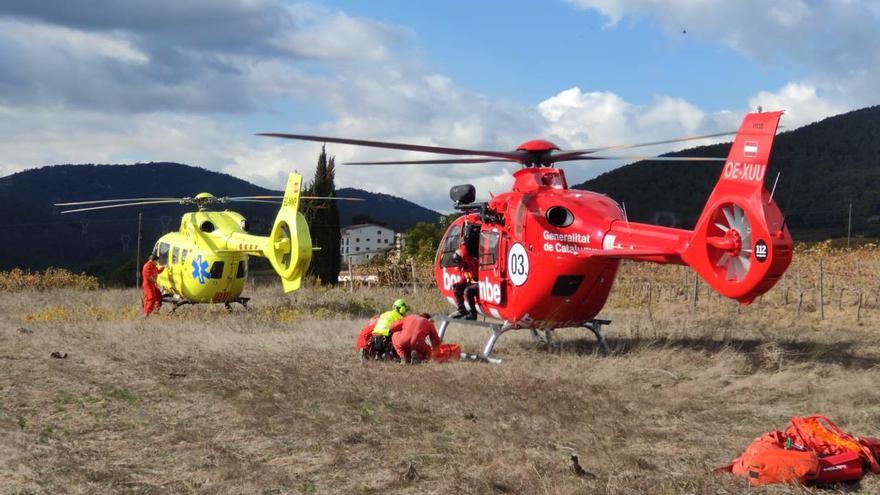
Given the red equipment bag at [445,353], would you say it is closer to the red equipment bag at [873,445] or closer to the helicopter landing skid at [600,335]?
the helicopter landing skid at [600,335]

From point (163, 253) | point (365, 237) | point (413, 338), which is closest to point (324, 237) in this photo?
point (163, 253)

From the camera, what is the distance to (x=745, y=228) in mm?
11359

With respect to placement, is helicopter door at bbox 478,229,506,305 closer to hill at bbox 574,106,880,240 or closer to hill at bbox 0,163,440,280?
hill at bbox 574,106,880,240

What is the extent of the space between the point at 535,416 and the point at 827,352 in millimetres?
7378

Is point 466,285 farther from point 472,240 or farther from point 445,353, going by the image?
point 445,353

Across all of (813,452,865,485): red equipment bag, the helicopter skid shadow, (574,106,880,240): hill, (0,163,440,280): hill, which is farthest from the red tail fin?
(0,163,440,280): hill

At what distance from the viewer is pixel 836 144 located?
177 feet

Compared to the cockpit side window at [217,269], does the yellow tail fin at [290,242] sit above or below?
above

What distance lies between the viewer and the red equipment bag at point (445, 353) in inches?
567

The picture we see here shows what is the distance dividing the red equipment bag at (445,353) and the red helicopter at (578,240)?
57 cm

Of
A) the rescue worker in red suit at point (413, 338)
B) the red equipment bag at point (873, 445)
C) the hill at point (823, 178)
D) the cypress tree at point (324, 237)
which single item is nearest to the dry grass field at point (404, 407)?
the rescue worker in red suit at point (413, 338)

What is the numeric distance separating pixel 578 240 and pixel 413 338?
311cm

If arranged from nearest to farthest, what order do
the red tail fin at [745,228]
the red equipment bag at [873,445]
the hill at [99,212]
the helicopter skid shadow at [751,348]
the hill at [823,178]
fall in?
the red equipment bag at [873,445]
the red tail fin at [745,228]
the helicopter skid shadow at [751,348]
the hill at [823,178]
the hill at [99,212]

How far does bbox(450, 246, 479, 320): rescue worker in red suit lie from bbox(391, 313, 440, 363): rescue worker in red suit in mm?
1638
